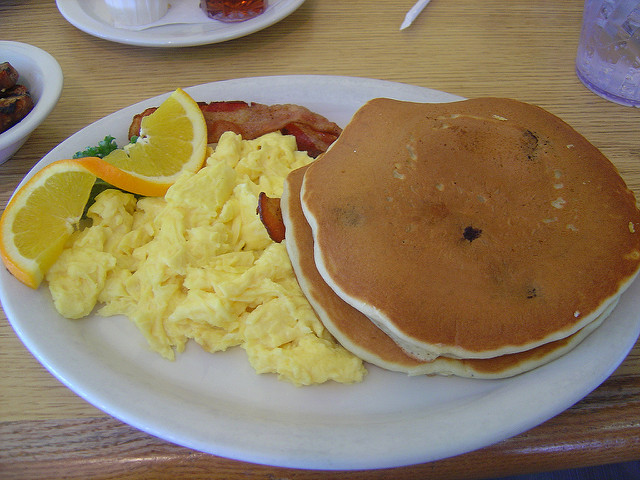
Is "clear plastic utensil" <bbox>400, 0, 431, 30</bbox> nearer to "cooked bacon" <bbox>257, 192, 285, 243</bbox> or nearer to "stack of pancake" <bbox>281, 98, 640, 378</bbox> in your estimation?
"stack of pancake" <bbox>281, 98, 640, 378</bbox>

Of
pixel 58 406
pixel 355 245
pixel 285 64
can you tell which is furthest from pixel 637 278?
pixel 285 64

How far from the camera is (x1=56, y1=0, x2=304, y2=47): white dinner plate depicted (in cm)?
250

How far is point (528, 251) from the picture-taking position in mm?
1385

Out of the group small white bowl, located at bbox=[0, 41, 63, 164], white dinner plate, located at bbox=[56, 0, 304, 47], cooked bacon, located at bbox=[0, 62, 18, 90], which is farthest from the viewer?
white dinner plate, located at bbox=[56, 0, 304, 47]

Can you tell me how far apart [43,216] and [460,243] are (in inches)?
49.0

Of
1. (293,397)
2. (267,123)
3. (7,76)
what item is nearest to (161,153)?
(267,123)

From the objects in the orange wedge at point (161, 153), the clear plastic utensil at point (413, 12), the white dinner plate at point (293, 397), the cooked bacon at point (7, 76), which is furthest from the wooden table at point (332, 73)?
the orange wedge at point (161, 153)

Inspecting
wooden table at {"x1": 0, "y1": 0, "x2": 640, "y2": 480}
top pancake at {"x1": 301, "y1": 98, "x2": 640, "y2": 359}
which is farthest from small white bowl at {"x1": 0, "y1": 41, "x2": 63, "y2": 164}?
top pancake at {"x1": 301, "y1": 98, "x2": 640, "y2": 359}

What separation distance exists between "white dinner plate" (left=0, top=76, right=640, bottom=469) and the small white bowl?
680mm

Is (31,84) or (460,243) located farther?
(31,84)

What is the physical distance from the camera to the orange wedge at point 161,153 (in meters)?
1.64

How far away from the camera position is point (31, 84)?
2145mm

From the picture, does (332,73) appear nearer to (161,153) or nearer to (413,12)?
(413,12)

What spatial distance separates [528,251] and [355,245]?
0.47m
